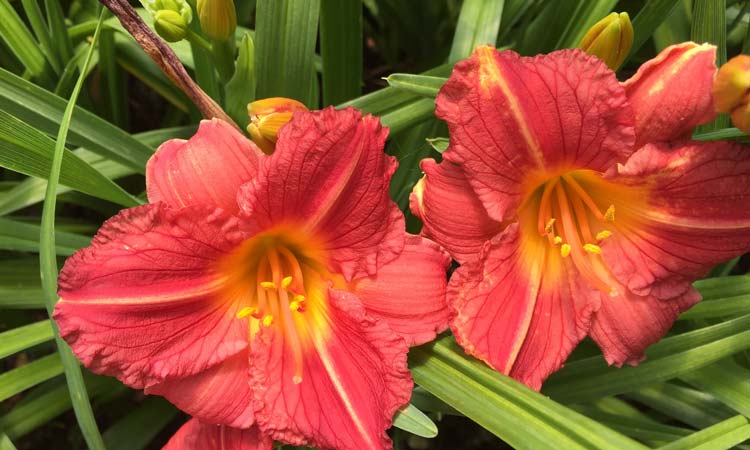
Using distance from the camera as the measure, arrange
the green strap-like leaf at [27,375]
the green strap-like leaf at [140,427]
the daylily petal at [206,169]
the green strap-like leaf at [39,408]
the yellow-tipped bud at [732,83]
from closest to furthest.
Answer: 1. the yellow-tipped bud at [732,83]
2. the daylily petal at [206,169]
3. the green strap-like leaf at [27,375]
4. the green strap-like leaf at [39,408]
5. the green strap-like leaf at [140,427]

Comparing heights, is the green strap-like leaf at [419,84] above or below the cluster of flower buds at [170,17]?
below

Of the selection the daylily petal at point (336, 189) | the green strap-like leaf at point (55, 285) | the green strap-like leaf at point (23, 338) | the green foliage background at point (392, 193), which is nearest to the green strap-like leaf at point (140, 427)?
the green foliage background at point (392, 193)

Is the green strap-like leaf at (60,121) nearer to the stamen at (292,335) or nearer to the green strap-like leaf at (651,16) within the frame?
the stamen at (292,335)

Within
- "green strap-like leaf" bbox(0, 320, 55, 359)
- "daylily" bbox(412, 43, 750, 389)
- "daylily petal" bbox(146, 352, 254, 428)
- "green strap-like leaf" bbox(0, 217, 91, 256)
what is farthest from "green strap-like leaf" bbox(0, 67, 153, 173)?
"daylily" bbox(412, 43, 750, 389)

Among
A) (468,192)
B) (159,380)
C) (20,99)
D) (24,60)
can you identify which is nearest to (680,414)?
(468,192)

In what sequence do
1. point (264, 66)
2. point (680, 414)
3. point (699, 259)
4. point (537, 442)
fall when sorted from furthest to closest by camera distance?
point (680, 414) < point (264, 66) < point (699, 259) < point (537, 442)

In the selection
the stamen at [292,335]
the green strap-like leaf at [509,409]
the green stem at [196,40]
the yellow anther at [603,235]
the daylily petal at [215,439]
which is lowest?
the daylily petal at [215,439]

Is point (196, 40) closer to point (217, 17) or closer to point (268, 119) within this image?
point (217, 17)

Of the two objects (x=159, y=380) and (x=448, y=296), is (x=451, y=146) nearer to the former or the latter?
(x=448, y=296)
